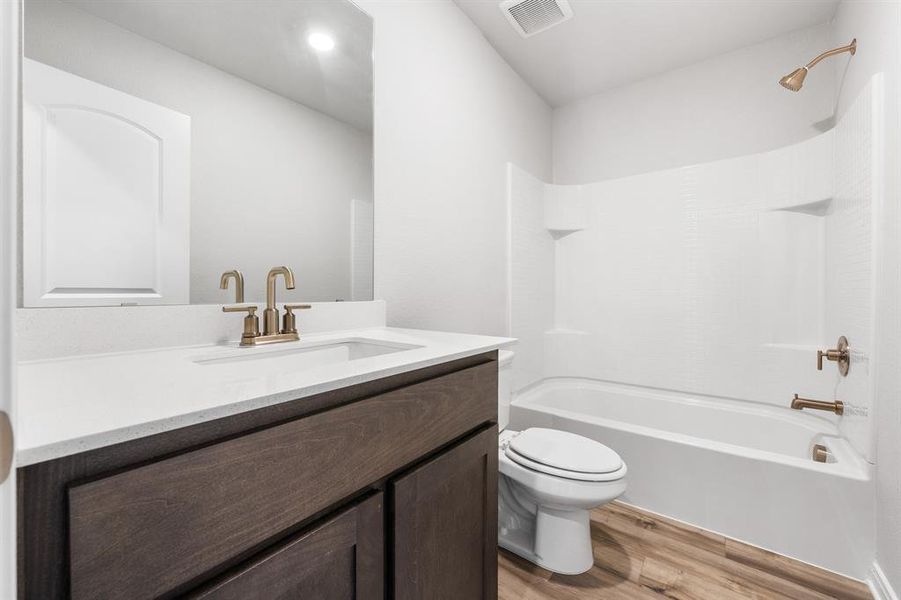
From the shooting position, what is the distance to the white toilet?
1366 millimetres

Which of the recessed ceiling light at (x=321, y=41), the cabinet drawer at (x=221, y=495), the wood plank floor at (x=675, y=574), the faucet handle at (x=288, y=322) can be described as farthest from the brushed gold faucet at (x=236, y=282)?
the wood plank floor at (x=675, y=574)

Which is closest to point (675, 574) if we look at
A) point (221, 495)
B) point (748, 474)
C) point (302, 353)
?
point (748, 474)

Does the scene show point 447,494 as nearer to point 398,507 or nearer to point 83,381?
point 398,507

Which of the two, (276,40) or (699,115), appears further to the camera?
(699,115)

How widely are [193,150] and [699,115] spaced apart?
2651 millimetres

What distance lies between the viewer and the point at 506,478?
1.64 metres

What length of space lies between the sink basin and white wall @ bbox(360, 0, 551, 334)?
33 centimetres

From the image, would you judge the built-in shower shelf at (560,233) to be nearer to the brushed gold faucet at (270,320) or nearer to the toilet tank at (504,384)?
the toilet tank at (504,384)

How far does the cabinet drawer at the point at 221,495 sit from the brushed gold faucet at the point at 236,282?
599mm

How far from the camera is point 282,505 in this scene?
0.56 metres

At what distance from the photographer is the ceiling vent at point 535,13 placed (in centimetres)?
182

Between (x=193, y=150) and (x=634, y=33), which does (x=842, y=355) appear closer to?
(x=634, y=33)

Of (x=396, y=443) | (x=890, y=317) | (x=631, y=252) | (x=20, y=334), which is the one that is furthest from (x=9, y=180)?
(x=631, y=252)

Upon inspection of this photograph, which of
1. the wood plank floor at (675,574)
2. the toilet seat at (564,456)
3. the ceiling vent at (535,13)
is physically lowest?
the wood plank floor at (675,574)
